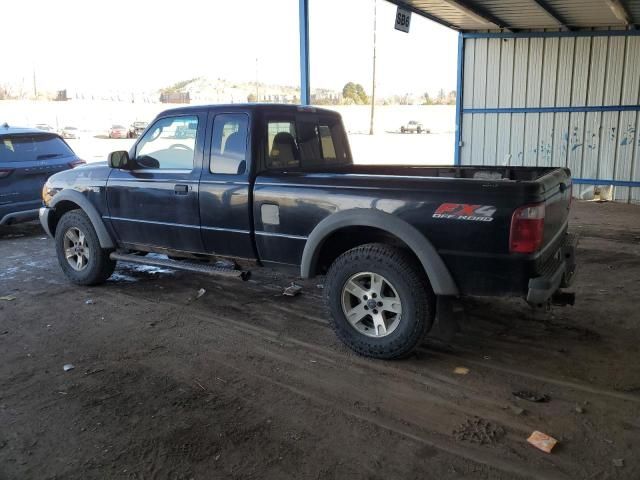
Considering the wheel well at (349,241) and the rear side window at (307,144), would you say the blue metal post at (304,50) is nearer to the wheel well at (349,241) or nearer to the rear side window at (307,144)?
the rear side window at (307,144)

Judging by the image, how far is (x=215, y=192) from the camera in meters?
5.09

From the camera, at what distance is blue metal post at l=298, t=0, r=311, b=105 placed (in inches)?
406

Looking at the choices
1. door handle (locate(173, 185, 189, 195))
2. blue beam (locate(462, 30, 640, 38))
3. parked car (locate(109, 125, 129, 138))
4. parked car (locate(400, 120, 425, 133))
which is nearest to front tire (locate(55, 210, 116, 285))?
door handle (locate(173, 185, 189, 195))

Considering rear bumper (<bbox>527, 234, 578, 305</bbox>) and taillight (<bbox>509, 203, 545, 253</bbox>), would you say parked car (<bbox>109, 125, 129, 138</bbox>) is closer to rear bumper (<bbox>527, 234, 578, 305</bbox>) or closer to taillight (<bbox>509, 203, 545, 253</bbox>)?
rear bumper (<bbox>527, 234, 578, 305</bbox>)

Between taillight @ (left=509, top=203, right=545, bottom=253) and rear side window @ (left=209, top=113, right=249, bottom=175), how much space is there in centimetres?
237

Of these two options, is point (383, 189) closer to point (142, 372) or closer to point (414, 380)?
point (414, 380)

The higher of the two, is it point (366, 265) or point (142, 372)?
point (366, 265)

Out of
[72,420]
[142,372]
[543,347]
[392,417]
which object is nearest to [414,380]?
[392,417]

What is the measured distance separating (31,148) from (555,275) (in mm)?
8344

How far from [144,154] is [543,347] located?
4195 mm

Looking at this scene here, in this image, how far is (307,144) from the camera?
5527 millimetres

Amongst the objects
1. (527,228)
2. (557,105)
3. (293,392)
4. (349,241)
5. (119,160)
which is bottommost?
(293,392)

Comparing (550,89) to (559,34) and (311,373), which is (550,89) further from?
(311,373)

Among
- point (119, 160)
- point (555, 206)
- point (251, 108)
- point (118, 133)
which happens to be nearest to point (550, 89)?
point (555, 206)
